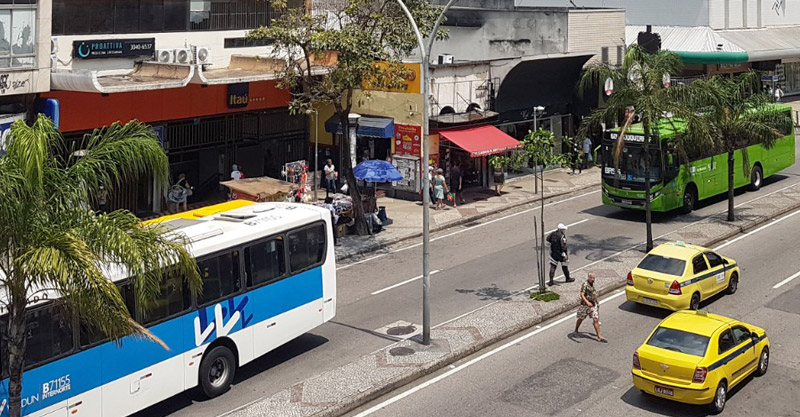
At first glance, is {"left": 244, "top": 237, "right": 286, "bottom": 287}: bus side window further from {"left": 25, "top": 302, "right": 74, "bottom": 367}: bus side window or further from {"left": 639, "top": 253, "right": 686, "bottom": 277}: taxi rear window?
{"left": 639, "top": 253, "right": 686, "bottom": 277}: taxi rear window

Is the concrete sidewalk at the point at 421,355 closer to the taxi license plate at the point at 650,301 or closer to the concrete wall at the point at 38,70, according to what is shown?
the taxi license plate at the point at 650,301

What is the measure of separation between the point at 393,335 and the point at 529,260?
322 inches

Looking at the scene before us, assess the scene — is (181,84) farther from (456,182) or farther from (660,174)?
(660,174)

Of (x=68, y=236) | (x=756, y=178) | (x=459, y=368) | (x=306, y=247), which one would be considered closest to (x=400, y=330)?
(x=459, y=368)

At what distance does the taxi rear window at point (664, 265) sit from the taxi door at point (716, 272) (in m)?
1.04

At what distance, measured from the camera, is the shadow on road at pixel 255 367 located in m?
18.3

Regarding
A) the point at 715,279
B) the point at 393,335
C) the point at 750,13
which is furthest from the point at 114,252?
the point at 750,13

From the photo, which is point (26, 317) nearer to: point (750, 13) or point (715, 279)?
point (715, 279)

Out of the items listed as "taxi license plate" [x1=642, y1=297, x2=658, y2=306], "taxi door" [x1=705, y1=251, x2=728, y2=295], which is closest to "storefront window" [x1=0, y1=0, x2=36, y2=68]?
"taxi license plate" [x1=642, y1=297, x2=658, y2=306]

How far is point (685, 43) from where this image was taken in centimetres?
5672

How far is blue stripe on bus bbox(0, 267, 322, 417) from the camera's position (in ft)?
50.1

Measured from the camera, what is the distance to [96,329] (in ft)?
52.8

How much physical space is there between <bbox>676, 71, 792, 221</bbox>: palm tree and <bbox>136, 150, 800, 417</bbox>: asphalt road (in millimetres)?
3257

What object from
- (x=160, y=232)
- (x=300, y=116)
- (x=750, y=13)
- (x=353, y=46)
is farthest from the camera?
(x=750, y=13)
